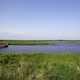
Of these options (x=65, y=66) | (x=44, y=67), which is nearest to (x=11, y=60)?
(x=44, y=67)

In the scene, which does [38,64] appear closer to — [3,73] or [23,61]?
[23,61]

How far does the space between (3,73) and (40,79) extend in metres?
1.30

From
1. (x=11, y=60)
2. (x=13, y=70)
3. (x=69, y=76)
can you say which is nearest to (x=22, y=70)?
(x=13, y=70)

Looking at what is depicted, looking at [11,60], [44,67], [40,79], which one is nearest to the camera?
[40,79]

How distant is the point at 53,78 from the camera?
7.44 meters

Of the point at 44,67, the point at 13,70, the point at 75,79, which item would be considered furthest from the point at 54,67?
the point at 13,70

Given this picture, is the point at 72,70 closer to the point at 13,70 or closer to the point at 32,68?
the point at 32,68

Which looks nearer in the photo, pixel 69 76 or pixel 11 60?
pixel 69 76

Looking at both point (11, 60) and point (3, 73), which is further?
point (11, 60)

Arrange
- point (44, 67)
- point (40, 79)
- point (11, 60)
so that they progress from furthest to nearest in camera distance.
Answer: point (11, 60) < point (44, 67) < point (40, 79)

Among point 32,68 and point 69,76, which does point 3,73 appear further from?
point 69,76

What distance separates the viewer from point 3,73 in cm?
768

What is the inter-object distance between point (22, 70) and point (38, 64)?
2.32 ft

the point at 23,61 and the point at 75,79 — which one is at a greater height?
the point at 23,61
